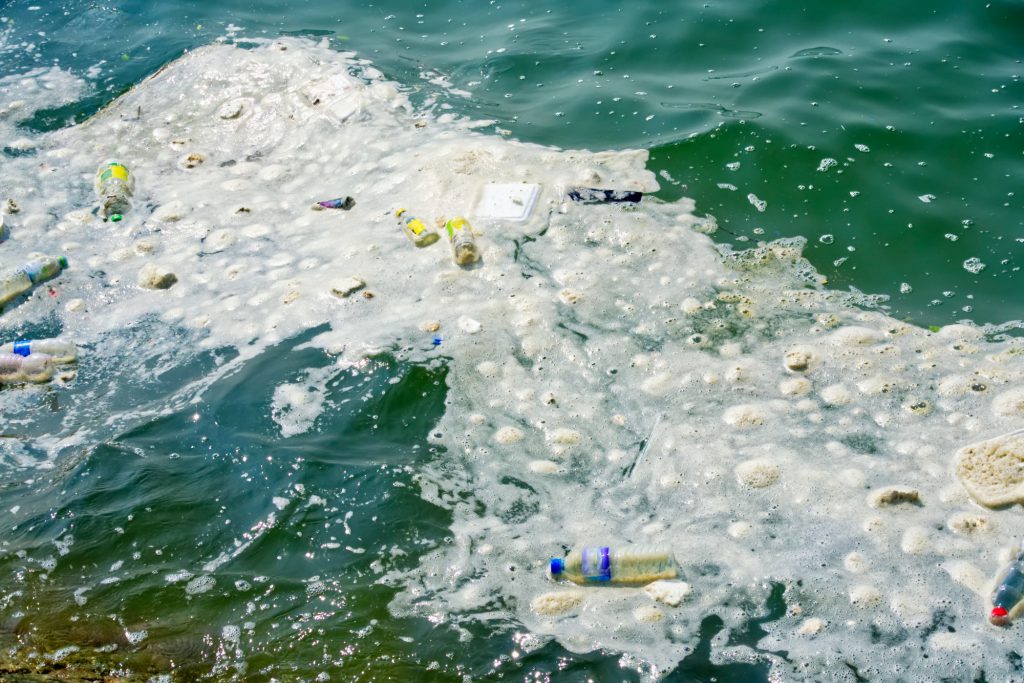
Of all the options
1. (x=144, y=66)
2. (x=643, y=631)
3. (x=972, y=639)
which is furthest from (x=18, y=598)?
(x=144, y=66)

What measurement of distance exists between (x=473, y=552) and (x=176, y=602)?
60.0 inches

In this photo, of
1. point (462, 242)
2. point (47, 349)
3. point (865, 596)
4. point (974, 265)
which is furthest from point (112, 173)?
point (974, 265)

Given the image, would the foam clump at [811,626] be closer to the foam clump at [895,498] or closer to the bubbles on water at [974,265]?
the foam clump at [895,498]

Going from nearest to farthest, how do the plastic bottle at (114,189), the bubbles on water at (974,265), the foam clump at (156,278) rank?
the bubbles on water at (974,265) → the foam clump at (156,278) → the plastic bottle at (114,189)

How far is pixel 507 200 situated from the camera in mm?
7172

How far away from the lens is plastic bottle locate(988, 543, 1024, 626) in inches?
154

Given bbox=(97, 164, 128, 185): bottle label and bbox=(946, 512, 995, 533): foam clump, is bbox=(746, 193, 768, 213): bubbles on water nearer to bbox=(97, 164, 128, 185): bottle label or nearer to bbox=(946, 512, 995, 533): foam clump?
bbox=(946, 512, 995, 533): foam clump

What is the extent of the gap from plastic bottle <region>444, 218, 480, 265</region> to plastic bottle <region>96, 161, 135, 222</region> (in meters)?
3.14

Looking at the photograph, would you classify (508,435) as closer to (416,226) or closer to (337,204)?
(416,226)

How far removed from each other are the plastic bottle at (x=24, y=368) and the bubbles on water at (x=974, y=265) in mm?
6563

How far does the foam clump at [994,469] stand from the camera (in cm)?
443

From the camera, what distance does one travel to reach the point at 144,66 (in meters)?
9.83

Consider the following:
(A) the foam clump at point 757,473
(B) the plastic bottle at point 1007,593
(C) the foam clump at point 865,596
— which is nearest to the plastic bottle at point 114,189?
(A) the foam clump at point 757,473

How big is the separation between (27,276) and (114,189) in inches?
53.7
